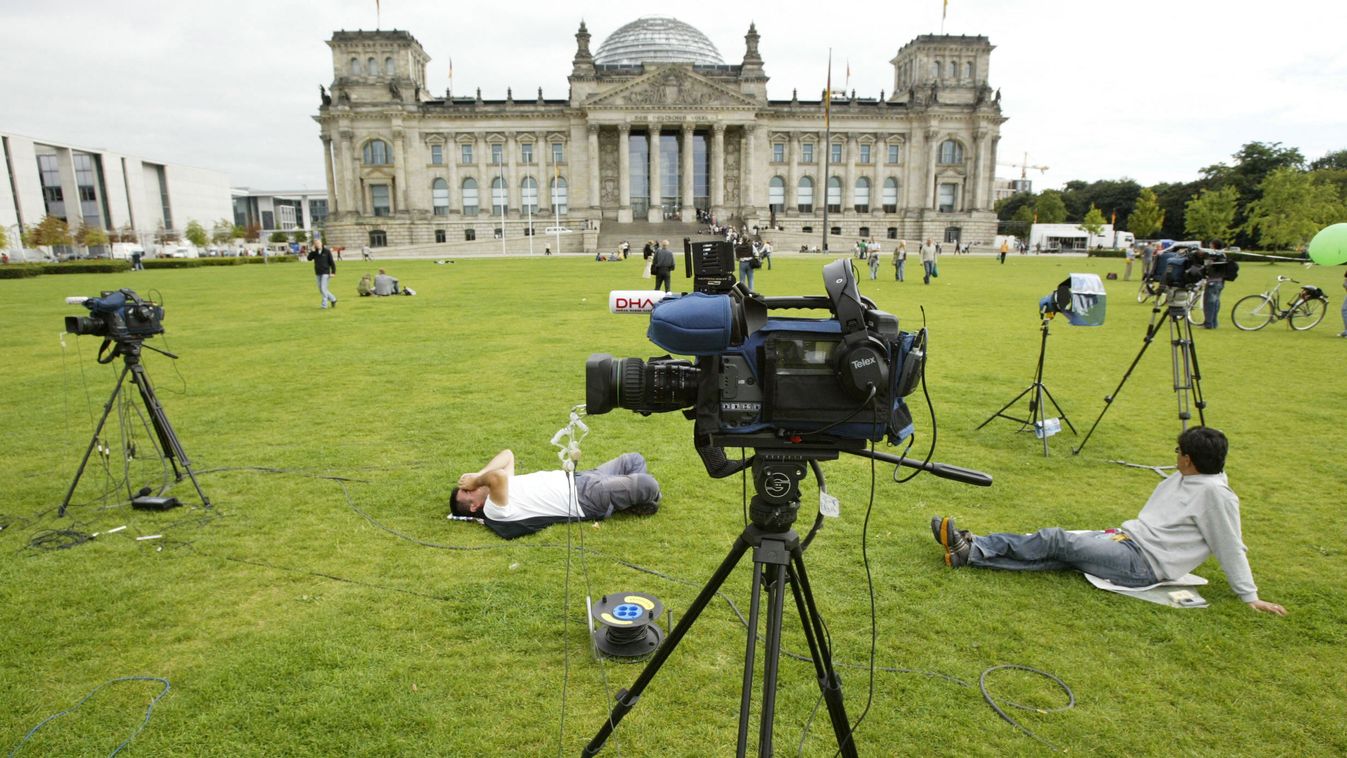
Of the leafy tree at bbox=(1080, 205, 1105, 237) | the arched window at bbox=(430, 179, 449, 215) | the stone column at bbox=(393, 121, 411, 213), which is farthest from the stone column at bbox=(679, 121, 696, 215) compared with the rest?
the leafy tree at bbox=(1080, 205, 1105, 237)

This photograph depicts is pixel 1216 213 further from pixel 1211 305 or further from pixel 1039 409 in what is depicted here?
pixel 1039 409

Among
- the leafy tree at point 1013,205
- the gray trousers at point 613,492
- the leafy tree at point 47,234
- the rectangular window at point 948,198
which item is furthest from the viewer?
the leafy tree at point 1013,205

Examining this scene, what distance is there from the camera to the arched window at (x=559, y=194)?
77.9 meters

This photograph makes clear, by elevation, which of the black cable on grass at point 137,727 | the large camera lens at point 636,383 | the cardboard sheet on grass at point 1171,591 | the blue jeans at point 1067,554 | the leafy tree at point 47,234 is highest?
the leafy tree at point 47,234

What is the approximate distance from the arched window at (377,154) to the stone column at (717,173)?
116 ft

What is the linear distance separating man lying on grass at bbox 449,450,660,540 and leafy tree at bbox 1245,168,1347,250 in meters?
66.0

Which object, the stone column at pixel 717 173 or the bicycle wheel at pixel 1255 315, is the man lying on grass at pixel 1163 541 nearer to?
the bicycle wheel at pixel 1255 315

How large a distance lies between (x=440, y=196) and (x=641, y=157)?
2275 centimetres

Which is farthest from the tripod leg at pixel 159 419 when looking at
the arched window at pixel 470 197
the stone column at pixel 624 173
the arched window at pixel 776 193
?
the arched window at pixel 470 197

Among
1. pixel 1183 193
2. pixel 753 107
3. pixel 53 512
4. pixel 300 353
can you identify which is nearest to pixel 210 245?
pixel 753 107

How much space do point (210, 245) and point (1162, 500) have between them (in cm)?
11609

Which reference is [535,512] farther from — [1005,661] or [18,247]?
[18,247]

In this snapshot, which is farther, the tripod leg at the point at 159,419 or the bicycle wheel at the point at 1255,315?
the bicycle wheel at the point at 1255,315

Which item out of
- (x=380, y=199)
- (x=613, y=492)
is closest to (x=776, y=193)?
(x=380, y=199)
